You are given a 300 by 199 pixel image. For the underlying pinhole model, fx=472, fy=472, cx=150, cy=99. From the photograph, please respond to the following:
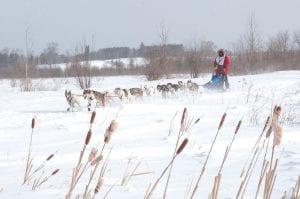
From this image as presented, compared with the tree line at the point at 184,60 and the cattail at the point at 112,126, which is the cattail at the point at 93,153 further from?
the tree line at the point at 184,60

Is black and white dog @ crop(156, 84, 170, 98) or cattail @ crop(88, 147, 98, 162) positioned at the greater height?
cattail @ crop(88, 147, 98, 162)

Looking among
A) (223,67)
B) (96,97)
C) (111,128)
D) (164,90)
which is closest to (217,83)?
(223,67)

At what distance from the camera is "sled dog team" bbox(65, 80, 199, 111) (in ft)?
35.4

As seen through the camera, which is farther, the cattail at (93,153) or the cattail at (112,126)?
the cattail at (93,153)

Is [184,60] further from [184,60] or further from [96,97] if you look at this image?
[96,97]

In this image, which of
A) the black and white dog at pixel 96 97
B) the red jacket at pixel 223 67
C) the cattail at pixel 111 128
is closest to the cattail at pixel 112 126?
the cattail at pixel 111 128

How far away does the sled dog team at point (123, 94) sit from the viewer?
10.8 m

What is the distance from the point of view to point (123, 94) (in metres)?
13.3

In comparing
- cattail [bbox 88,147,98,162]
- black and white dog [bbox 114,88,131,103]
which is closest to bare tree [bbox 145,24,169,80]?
black and white dog [bbox 114,88,131,103]

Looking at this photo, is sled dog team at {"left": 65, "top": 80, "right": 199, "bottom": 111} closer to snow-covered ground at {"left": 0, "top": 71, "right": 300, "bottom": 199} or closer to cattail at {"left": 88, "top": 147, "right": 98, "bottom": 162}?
snow-covered ground at {"left": 0, "top": 71, "right": 300, "bottom": 199}

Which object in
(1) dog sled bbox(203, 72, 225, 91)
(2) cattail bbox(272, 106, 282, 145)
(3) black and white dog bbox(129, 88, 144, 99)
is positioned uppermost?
(2) cattail bbox(272, 106, 282, 145)

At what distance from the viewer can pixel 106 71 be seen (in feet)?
178

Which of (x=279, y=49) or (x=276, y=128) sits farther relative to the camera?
(x=279, y=49)

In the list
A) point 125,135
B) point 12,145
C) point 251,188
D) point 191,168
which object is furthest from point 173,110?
point 251,188
